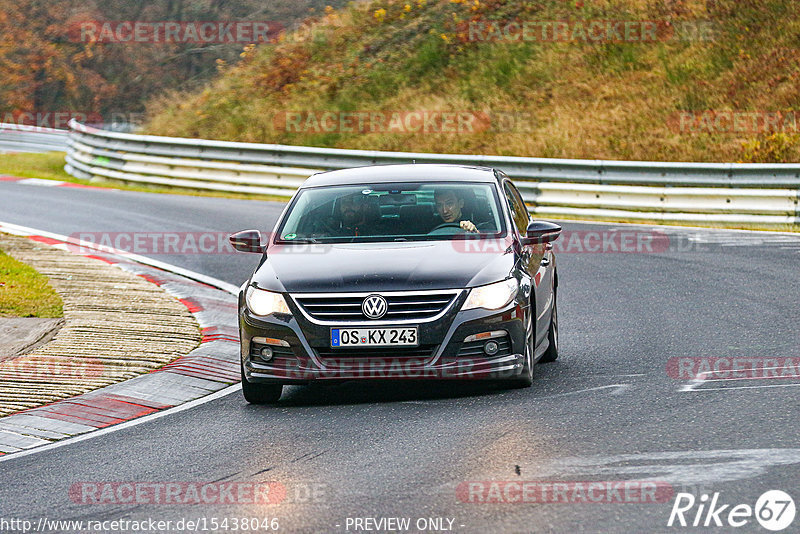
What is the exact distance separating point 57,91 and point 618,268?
4384 cm

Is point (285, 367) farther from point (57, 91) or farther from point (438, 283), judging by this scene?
point (57, 91)

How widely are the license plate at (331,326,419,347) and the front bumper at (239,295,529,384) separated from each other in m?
0.05

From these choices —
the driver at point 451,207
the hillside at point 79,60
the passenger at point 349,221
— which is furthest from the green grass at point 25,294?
the hillside at point 79,60

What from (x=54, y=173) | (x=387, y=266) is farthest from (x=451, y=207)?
(x=54, y=173)

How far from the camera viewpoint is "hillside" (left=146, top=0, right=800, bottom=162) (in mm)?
26641

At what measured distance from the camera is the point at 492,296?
8.11 metres

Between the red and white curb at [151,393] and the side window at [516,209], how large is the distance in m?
2.49

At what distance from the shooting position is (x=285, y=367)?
8.12 meters

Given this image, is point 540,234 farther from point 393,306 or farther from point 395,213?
point 393,306

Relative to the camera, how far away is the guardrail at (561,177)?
19.5m

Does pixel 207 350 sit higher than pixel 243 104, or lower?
lower

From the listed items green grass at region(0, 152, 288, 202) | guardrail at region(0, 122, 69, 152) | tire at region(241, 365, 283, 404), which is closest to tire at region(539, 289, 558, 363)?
tire at region(241, 365, 283, 404)

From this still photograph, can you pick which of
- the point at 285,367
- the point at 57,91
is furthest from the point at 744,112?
the point at 57,91

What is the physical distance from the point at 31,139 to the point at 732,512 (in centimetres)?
3821
